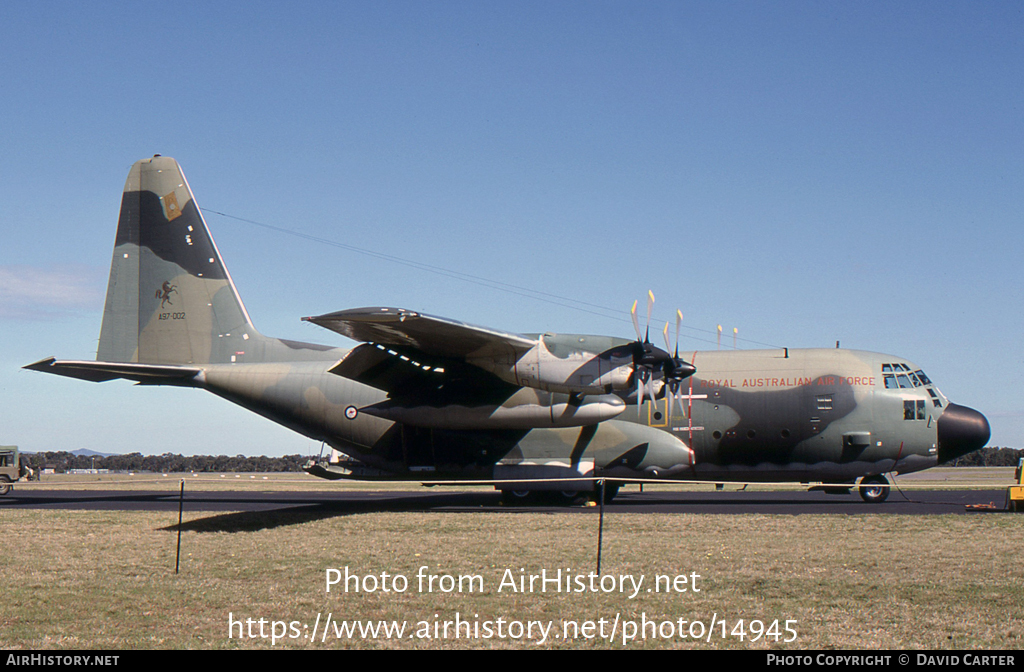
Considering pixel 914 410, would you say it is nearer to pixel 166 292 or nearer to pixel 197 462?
pixel 166 292

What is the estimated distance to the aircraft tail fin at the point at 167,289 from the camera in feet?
88.6

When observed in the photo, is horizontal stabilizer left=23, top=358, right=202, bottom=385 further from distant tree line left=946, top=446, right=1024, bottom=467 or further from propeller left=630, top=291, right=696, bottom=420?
distant tree line left=946, top=446, right=1024, bottom=467

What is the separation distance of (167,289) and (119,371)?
4.21m

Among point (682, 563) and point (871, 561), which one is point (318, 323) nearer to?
point (682, 563)

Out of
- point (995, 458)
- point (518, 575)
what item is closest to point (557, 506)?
point (518, 575)

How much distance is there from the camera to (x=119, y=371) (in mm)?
24094

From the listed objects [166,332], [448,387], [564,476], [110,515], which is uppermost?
[166,332]

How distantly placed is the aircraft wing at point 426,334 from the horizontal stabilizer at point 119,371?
8.19 meters

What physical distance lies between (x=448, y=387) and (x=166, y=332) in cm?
1070

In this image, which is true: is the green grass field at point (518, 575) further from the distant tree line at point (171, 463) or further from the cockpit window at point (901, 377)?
the distant tree line at point (171, 463)

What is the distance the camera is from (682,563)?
13.6 metres
